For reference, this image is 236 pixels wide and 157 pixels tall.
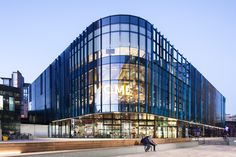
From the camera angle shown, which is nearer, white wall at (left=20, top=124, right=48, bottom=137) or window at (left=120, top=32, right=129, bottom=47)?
window at (left=120, top=32, right=129, bottom=47)


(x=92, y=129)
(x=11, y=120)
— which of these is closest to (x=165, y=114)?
(x=92, y=129)

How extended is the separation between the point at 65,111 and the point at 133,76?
65.7 ft

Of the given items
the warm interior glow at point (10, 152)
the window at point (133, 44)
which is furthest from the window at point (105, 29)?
the warm interior glow at point (10, 152)

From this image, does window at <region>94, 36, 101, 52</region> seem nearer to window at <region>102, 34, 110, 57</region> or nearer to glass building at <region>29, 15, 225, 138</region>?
glass building at <region>29, 15, 225, 138</region>

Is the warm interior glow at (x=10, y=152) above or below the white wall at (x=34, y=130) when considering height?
above

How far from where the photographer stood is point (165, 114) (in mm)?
52906

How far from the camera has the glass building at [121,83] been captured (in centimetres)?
4469

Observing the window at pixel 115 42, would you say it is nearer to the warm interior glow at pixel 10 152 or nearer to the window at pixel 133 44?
the window at pixel 133 44

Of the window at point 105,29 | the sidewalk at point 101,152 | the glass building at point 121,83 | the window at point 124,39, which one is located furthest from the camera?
the window at point 105,29

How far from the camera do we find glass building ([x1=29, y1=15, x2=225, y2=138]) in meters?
44.7

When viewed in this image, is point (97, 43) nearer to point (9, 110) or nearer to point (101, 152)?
point (9, 110)

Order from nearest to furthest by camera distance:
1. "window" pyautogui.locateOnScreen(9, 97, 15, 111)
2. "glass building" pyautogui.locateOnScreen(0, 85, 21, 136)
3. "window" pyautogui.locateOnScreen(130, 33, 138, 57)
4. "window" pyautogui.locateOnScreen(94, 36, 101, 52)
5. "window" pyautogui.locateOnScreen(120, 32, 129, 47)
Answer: "window" pyautogui.locateOnScreen(120, 32, 129, 47) → "window" pyautogui.locateOnScreen(130, 33, 138, 57) → "window" pyautogui.locateOnScreen(94, 36, 101, 52) → "glass building" pyautogui.locateOnScreen(0, 85, 21, 136) → "window" pyautogui.locateOnScreen(9, 97, 15, 111)

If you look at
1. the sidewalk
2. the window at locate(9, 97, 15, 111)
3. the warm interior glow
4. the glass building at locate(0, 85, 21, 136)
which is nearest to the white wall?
the glass building at locate(0, 85, 21, 136)

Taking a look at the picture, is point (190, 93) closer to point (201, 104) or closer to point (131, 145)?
point (201, 104)
